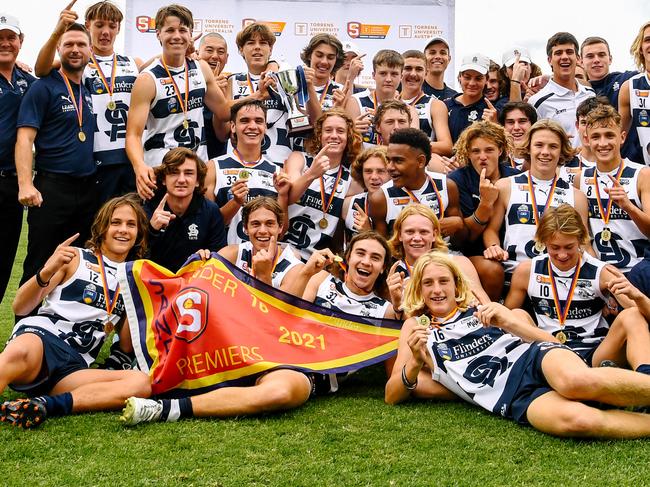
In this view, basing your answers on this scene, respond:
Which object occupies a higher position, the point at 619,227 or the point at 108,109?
the point at 108,109

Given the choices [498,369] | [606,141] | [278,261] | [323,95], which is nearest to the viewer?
[498,369]

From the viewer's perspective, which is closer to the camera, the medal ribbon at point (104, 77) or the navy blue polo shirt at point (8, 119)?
the navy blue polo shirt at point (8, 119)

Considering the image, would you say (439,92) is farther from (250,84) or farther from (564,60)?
(250,84)

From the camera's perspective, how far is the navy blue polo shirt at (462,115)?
23.1 feet

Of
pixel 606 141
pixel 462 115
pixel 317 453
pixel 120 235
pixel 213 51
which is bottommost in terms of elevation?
pixel 317 453

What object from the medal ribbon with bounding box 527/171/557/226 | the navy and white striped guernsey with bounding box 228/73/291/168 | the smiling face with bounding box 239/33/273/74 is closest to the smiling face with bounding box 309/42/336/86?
the smiling face with bounding box 239/33/273/74

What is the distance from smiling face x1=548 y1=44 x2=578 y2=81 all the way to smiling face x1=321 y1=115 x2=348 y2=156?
222cm

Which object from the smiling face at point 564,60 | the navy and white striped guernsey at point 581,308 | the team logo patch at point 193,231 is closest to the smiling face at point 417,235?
the navy and white striped guernsey at point 581,308

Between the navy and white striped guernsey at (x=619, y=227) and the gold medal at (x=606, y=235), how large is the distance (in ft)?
0.06

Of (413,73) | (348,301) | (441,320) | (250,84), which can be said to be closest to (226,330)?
(348,301)

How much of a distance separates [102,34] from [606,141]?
13.7ft

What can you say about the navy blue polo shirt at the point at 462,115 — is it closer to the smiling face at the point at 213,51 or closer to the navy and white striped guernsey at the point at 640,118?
the navy and white striped guernsey at the point at 640,118

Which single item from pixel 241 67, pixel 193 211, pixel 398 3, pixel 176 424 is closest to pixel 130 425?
pixel 176 424

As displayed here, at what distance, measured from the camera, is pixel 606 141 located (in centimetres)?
550
